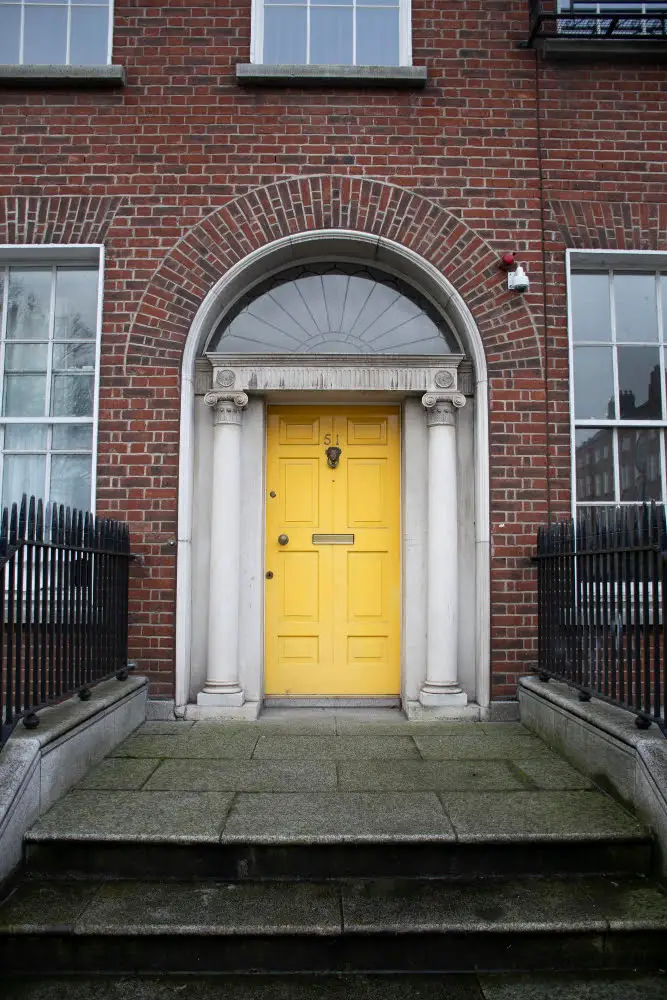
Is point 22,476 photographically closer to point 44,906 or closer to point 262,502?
point 262,502

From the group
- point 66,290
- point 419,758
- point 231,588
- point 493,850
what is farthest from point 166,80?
point 493,850

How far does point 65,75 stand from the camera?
557 cm

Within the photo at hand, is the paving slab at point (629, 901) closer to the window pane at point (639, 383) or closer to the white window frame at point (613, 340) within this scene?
the white window frame at point (613, 340)

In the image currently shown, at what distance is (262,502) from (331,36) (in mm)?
3854

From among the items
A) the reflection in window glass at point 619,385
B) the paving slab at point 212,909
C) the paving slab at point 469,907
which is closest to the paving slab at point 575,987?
the paving slab at point 469,907

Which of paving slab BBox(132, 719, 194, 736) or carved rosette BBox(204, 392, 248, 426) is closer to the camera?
paving slab BBox(132, 719, 194, 736)

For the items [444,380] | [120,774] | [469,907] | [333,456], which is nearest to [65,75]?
[333,456]

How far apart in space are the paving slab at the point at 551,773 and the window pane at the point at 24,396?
4.36 meters

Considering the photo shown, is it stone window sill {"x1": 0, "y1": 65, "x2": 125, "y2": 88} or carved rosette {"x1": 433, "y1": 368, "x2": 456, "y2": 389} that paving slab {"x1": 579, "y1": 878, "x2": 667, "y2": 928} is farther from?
stone window sill {"x1": 0, "y1": 65, "x2": 125, "y2": 88}

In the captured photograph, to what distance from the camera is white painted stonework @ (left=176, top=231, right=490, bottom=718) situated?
17.6 feet

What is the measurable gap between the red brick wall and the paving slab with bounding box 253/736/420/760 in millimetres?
1510

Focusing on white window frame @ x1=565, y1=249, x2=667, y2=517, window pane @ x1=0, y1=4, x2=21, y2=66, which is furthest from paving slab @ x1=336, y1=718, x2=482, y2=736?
window pane @ x1=0, y1=4, x2=21, y2=66

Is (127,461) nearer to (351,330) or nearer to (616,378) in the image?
(351,330)

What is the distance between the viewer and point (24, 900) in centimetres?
299
